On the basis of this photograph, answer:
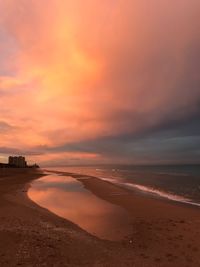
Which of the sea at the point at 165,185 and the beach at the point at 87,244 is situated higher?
the sea at the point at 165,185

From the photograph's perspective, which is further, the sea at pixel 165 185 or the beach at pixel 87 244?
the sea at pixel 165 185

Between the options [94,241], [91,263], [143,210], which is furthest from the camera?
[143,210]

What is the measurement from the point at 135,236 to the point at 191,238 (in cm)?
247

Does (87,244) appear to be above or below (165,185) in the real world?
below

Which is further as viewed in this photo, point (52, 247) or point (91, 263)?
point (52, 247)

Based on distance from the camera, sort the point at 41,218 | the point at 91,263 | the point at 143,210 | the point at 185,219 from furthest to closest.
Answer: the point at 143,210 < the point at 185,219 < the point at 41,218 < the point at 91,263

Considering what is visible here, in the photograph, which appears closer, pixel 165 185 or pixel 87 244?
pixel 87 244

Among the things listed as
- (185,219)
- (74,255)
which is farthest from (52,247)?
(185,219)

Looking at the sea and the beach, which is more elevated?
the sea

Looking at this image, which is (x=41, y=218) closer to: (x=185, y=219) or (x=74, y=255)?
(x=74, y=255)

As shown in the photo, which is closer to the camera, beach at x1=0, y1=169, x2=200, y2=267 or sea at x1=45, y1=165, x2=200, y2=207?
beach at x1=0, y1=169, x2=200, y2=267

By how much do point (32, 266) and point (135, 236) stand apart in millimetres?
5592

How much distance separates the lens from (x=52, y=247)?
910cm

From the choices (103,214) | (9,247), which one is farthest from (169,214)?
(9,247)
